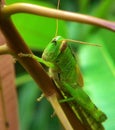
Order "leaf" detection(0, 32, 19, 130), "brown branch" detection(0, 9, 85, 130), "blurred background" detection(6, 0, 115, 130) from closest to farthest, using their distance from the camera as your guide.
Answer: "brown branch" detection(0, 9, 85, 130)
"leaf" detection(0, 32, 19, 130)
"blurred background" detection(6, 0, 115, 130)

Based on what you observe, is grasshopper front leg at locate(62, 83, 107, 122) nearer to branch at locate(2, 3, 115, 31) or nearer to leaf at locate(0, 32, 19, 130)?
leaf at locate(0, 32, 19, 130)

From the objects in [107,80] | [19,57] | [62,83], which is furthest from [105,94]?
[19,57]

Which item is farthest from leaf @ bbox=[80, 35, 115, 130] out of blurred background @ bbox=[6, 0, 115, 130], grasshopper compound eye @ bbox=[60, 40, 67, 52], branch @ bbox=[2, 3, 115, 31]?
branch @ bbox=[2, 3, 115, 31]

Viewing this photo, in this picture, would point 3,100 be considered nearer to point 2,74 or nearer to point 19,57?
point 2,74

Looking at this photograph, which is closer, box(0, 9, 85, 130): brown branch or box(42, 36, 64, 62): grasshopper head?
box(0, 9, 85, 130): brown branch

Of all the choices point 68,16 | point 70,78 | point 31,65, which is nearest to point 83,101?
point 70,78

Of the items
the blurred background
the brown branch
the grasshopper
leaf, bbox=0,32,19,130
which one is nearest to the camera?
the brown branch
